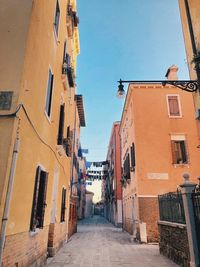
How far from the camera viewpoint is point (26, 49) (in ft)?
16.0

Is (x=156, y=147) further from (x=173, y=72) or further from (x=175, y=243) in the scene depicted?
(x=175, y=243)

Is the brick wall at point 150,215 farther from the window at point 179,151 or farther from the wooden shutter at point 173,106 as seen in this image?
the wooden shutter at point 173,106

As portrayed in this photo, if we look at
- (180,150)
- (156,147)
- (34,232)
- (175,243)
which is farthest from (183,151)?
(34,232)

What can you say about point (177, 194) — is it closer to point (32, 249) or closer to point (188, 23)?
point (32, 249)

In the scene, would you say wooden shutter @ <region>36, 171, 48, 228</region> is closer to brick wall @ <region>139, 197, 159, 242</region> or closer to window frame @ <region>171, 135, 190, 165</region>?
brick wall @ <region>139, 197, 159, 242</region>

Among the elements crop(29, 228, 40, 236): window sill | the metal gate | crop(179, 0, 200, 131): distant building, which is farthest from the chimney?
crop(29, 228, 40, 236): window sill

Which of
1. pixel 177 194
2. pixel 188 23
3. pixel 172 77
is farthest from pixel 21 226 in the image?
pixel 172 77

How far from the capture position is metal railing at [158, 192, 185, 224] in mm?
7143

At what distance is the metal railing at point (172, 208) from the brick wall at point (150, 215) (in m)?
3.78

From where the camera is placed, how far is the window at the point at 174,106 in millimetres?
15312

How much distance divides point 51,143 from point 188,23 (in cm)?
667

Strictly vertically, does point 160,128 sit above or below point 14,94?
above

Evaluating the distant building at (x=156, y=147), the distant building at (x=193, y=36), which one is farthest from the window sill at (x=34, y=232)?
the distant building at (x=156, y=147)

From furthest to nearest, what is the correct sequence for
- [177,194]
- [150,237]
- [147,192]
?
[147,192] < [150,237] < [177,194]
